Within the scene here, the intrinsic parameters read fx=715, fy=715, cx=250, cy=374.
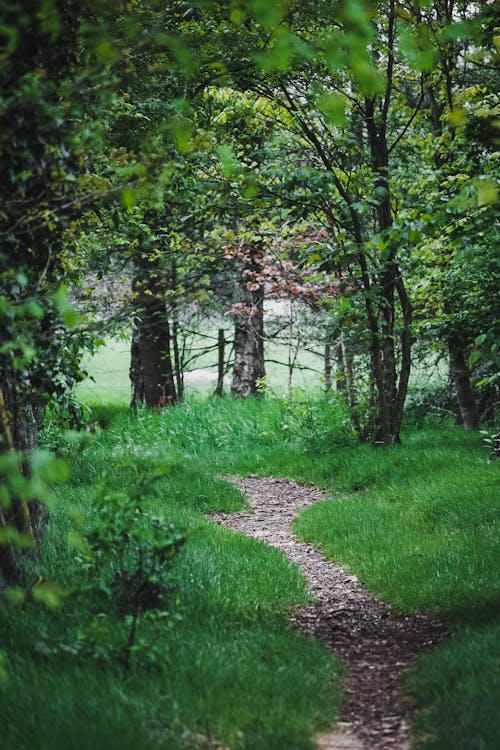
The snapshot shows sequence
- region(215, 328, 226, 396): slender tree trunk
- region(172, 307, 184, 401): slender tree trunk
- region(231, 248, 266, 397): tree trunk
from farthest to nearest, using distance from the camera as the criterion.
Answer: region(215, 328, 226, 396): slender tree trunk → region(172, 307, 184, 401): slender tree trunk → region(231, 248, 266, 397): tree trunk

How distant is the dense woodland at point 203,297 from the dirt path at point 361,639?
19 cm

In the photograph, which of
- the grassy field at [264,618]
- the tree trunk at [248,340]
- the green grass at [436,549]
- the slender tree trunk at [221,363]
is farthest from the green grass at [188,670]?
the slender tree trunk at [221,363]

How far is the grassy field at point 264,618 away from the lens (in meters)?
3.50

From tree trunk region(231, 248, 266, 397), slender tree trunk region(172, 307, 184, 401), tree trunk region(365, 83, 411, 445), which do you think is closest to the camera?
tree trunk region(365, 83, 411, 445)

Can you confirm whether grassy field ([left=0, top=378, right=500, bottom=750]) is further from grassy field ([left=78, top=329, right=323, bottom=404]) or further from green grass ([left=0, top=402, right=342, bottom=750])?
grassy field ([left=78, top=329, right=323, bottom=404])

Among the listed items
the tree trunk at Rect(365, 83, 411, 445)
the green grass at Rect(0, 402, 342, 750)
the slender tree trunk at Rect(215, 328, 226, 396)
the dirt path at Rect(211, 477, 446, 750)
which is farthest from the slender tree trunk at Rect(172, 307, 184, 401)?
the green grass at Rect(0, 402, 342, 750)

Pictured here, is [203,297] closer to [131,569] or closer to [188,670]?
[131,569]

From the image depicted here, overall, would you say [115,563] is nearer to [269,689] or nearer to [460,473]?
[269,689]

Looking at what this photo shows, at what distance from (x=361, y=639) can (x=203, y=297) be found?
9.41 feet

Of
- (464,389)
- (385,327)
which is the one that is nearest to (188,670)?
(385,327)

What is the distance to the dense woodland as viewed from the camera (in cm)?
365

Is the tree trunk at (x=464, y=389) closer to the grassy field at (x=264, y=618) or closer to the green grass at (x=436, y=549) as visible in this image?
the green grass at (x=436, y=549)

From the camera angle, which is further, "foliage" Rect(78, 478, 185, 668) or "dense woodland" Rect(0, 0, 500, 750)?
"foliage" Rect(78, 478, 185, 668)

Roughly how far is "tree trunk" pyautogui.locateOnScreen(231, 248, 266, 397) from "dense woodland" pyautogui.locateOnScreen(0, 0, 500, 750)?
55 mm
